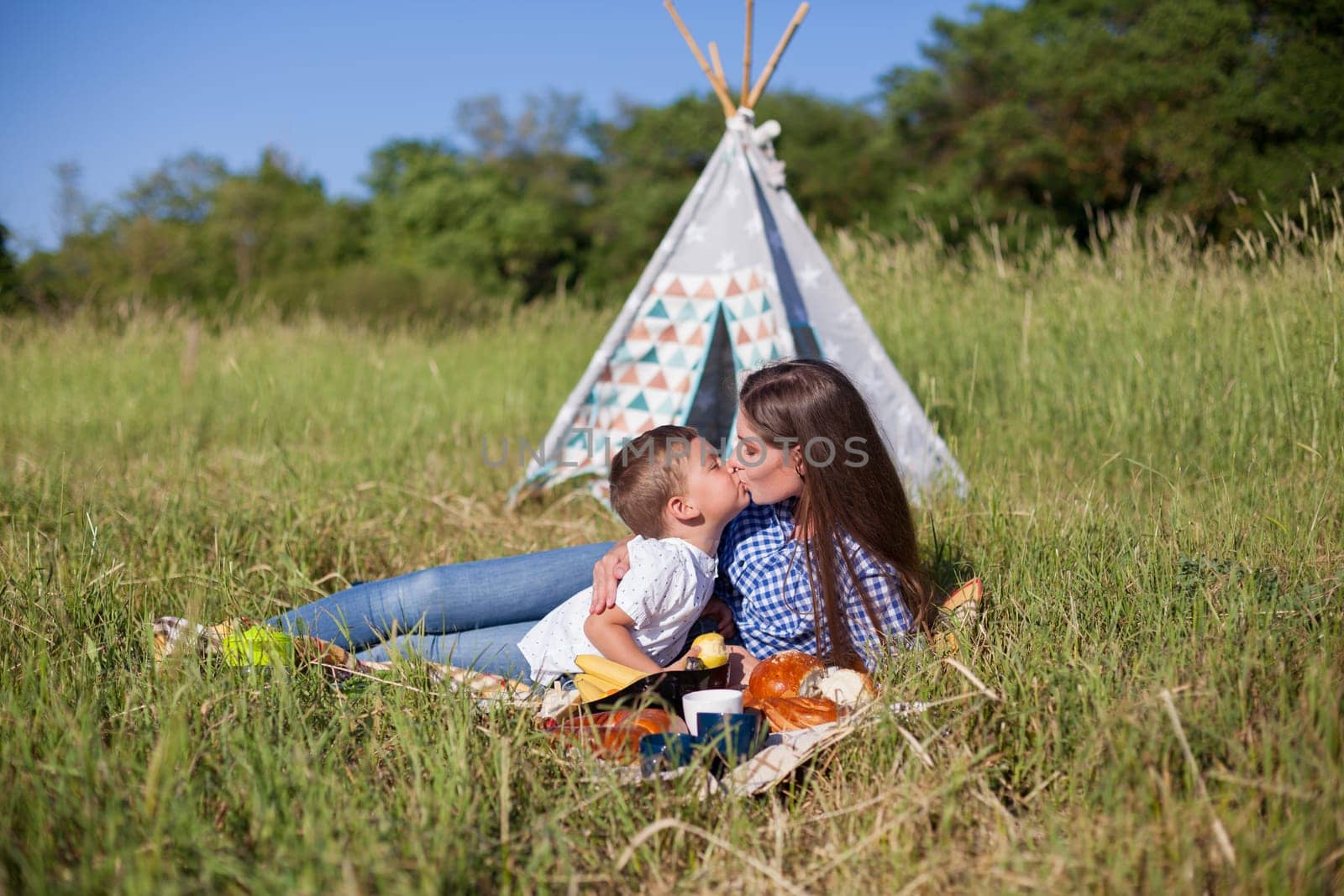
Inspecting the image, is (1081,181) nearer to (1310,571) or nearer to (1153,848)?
(1310,571)

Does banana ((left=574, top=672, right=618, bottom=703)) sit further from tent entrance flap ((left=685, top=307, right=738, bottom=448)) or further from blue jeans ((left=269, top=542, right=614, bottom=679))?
tent entrance flap ((left=685, top=307, right=738, bottom=448))

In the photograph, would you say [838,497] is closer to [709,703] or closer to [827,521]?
[827,521]

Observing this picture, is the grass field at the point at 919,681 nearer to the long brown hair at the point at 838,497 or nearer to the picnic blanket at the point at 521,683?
the picnic blanket at the point at 521,683

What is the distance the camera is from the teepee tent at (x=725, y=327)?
3.92m

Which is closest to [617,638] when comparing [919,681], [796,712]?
[796,712]

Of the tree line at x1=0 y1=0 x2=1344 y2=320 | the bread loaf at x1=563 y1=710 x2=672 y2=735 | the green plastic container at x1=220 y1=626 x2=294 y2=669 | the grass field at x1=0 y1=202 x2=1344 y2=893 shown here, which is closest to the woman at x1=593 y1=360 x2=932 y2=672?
the grass field at x1=0 y1=202 x2=1344 y2=893

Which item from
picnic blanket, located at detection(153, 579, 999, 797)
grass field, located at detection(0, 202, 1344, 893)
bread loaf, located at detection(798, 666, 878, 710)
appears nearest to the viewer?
grass field, located at detection(0, 202, 1344, 893)

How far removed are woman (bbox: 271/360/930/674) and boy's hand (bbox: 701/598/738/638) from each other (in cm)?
1

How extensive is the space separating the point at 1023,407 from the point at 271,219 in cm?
2730

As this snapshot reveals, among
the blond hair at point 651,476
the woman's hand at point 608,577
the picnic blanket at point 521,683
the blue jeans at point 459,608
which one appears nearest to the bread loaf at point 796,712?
the picnic blanket at point 521,683

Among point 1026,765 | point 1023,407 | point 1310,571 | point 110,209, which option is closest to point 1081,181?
point 1023,407

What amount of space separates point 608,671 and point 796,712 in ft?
1.35

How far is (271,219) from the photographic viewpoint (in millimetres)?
27422

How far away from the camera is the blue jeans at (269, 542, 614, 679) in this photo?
2631 millimetres
